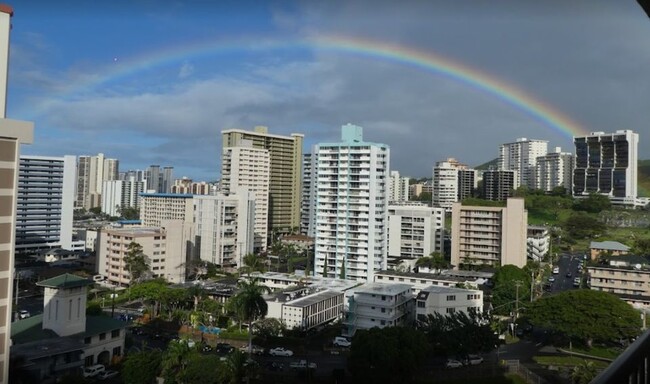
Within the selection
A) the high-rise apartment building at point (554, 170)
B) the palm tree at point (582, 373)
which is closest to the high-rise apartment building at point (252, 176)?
the palm tree at point (582, 373)

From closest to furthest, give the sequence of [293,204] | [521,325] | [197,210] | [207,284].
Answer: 1. [521,325]
2. [207,284]
3. [197,210]
4. [293,204]

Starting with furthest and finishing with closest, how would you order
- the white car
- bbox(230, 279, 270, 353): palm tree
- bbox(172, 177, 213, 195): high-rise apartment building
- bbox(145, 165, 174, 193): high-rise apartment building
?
bbox(145, 165, 174, 193): high-rise apartment building, bbox(172, 177, 213, 195): high-rise apartment building, the white car, bbox(230, 279, 270, 353): palm tree

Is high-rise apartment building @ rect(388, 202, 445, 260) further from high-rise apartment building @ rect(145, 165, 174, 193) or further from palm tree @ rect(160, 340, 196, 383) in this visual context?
high-rise apartment building @ rect(145, 165, 174, 193)

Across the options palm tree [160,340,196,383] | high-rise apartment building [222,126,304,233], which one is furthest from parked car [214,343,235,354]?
high-rise apartment building [222,126,304,233]

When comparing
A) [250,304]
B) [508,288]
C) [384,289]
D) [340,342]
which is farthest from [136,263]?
[508,288]

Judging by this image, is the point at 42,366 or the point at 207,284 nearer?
the point at 42,366

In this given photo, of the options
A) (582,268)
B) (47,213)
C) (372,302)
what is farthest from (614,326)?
(47,213)

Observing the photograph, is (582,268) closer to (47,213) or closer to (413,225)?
(413,225)
